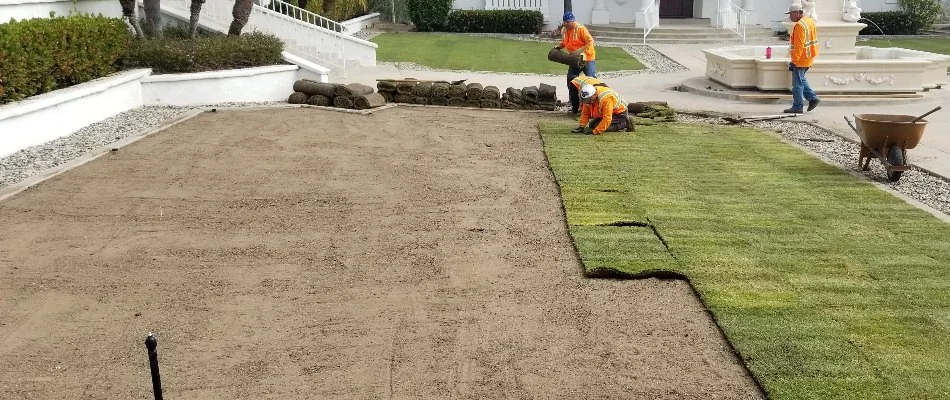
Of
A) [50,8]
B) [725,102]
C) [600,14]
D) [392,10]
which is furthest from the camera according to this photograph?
[392,10]

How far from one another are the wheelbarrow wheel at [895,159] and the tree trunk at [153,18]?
12287 mm

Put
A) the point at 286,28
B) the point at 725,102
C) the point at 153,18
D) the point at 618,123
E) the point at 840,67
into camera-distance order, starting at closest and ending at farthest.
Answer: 1. the point at 618,123
2. the point at 840,67
3. the point at 725,102
4. the point at 153,18
5. the point at 286,28

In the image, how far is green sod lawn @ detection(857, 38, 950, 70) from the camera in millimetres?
25266

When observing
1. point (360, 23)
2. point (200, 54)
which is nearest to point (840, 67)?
point (200, 54)

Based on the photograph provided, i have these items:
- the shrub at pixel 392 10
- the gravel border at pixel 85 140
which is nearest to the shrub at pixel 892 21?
the shrub at pixel 392 10

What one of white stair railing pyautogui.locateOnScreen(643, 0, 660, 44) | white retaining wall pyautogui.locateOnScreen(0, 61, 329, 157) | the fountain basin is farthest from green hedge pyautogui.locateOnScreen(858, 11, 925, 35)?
white retaining wall pyautogui.locateOnScreen(0, 61, 329, 157)

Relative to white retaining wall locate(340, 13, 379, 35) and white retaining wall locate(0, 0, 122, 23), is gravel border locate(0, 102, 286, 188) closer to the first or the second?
white retaining wall locate(0, 0, 122, 23)

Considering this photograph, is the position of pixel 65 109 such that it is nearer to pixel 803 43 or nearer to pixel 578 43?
pixel 578 43

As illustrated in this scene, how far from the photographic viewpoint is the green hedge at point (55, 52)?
35.4ft

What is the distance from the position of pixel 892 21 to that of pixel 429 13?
15.9 m

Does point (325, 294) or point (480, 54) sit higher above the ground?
point (480, 54)

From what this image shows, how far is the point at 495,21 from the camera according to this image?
31.5m

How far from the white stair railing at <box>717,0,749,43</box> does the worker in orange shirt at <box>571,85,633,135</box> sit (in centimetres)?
1814

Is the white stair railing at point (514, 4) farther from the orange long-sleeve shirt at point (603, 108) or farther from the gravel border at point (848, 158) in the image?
the orange long-sleeve shirt at point (603, 108)
